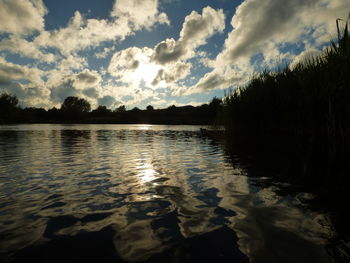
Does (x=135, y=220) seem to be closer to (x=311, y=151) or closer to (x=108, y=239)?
(x=108, y=239)

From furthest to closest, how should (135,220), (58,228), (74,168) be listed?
(74,168) → (135,220) → (58,228)

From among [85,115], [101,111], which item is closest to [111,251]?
[85,115]

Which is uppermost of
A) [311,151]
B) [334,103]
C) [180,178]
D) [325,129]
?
[334,103]

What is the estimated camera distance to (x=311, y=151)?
666 centimetres

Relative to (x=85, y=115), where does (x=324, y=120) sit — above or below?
below

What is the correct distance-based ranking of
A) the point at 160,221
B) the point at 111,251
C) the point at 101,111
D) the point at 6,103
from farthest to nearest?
the point at 101,111
the point at 6,103
the point at 160,221
the point at 111,251

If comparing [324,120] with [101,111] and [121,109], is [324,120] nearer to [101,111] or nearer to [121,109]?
[101,111]

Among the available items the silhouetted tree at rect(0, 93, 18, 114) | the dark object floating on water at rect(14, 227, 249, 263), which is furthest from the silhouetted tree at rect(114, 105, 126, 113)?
the dark object floating on water at rect(14, 227, 249, 263)

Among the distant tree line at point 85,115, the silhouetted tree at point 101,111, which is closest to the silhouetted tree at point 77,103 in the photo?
the distant tree line at point 85,115

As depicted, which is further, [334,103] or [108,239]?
[334,103]

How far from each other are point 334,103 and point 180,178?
4958mm

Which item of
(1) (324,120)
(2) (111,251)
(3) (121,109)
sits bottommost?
(2) (111,251)

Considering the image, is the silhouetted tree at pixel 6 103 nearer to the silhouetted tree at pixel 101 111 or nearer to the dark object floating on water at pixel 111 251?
the silhouetted tree at pixel 101 111

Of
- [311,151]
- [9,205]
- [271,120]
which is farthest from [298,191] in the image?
[271,120]
